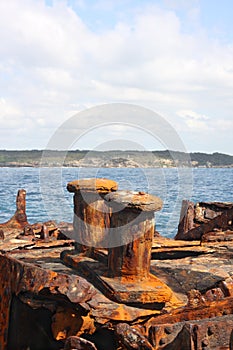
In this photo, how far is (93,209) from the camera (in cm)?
591

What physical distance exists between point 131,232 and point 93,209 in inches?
50.2

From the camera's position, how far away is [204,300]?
14.9ft

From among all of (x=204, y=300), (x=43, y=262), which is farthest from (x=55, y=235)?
(x=204, y=300)

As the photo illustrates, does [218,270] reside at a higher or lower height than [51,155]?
lower

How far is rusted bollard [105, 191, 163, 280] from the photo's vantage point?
467 centimetres

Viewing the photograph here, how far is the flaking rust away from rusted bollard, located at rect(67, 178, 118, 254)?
0.01 m

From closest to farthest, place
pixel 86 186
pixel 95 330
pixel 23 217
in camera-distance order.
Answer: pixel 95 330 → pixel 86 186 → pixel 23 217

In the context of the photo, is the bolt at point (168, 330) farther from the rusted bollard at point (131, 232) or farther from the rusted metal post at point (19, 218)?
the rusted metal post at point (19, 218)

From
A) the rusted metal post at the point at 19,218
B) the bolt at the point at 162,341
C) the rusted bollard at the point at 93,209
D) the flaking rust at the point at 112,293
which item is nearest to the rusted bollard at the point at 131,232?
the flaking rust at the point at 112,293

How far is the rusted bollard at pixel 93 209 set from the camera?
232 inches

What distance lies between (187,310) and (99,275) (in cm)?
123

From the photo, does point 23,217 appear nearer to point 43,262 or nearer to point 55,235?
point 55,235

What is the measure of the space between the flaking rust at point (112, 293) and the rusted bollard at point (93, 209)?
0.01 metres

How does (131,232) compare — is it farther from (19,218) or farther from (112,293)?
(19,218)
